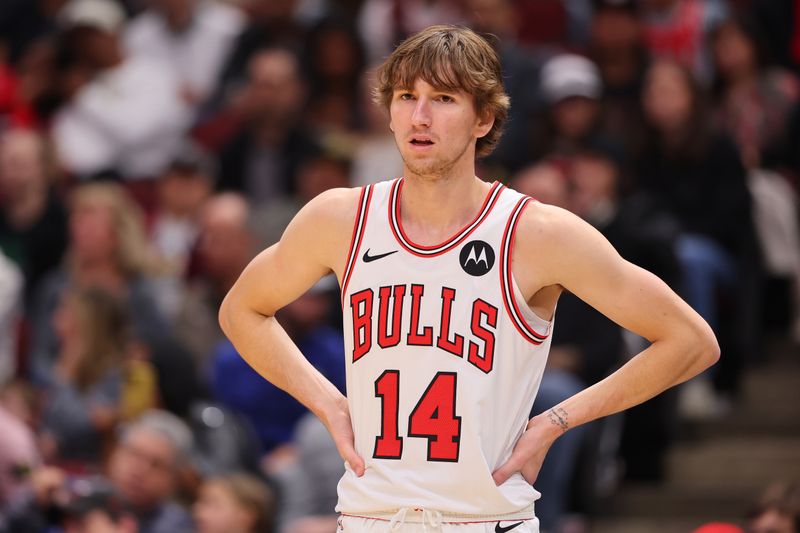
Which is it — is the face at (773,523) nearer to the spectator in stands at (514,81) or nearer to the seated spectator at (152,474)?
the seated spectator at (152,474)

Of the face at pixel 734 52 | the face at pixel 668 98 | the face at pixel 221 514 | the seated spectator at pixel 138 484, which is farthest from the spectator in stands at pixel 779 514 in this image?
the face at pixel 734 52

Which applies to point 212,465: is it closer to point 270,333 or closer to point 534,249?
point 270,333

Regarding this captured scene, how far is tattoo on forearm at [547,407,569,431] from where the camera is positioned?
4457 mm

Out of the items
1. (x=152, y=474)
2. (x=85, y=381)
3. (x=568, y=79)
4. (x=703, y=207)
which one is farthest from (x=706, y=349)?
(x=568, y=79)

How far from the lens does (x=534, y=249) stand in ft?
14.4

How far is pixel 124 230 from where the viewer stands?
9.82m

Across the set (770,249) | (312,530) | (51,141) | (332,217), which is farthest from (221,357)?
(332,217)

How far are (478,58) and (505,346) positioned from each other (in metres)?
0.84

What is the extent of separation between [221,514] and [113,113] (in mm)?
5017

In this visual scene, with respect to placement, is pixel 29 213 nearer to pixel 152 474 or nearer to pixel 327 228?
pixel 152 474

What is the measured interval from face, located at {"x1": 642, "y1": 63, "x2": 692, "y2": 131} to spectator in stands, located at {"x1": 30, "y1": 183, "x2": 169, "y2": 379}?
357 centimetres

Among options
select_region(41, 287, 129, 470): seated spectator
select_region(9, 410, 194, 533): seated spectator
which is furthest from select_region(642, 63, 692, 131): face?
select_region(9, 410, 194, 533): seated spectator

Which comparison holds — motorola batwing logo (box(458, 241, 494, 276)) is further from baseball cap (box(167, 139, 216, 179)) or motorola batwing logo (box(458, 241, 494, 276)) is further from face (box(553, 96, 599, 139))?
baseball cap (box(167, 139, 216, 179))

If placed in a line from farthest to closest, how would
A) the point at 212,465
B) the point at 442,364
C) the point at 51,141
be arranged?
the point at 51,141
the point at 212,465
the point at 442,364
